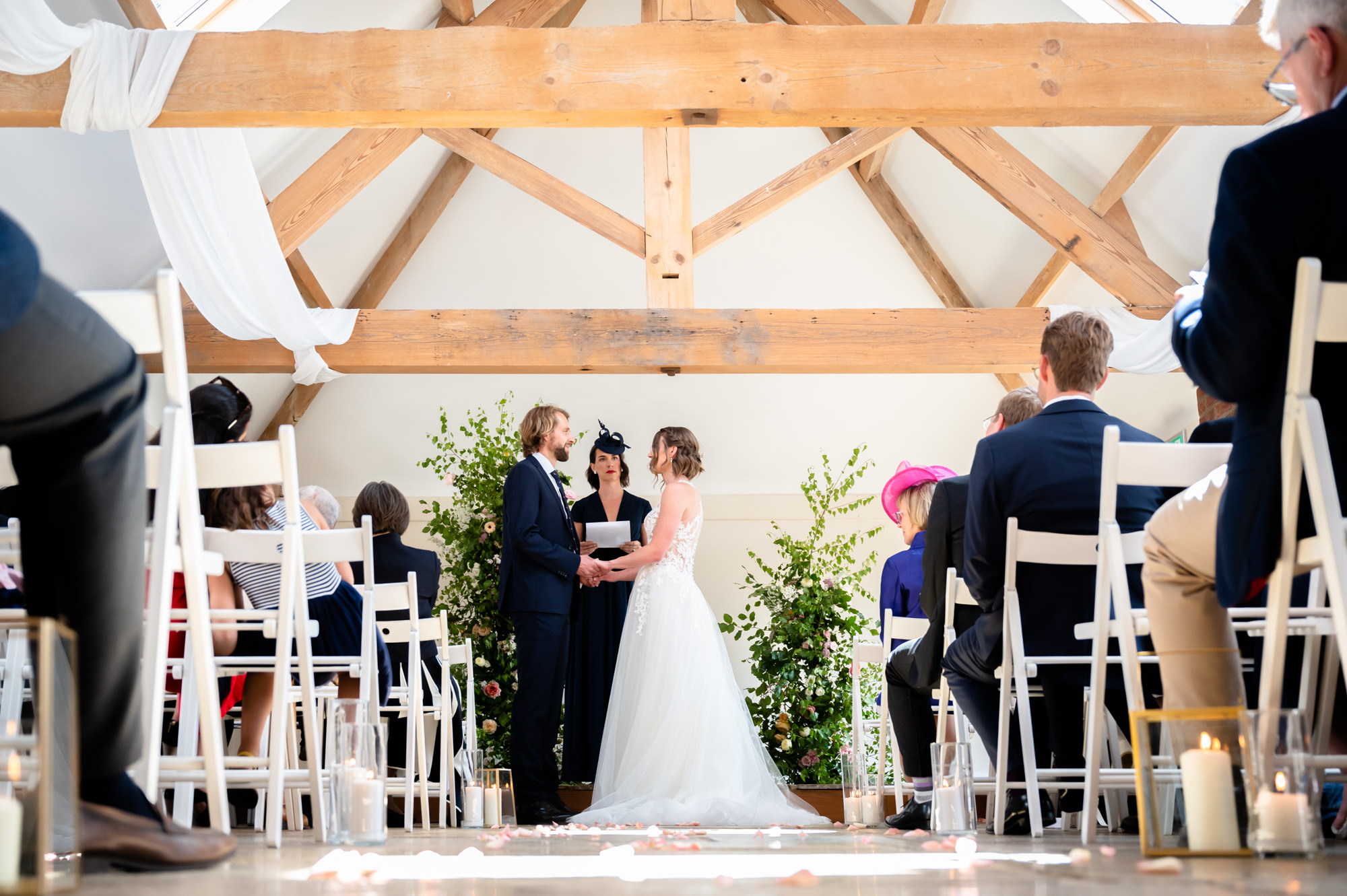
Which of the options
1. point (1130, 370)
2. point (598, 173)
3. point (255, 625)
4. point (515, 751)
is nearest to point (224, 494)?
point (255, 625)

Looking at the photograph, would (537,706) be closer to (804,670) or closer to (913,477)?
(913,477)

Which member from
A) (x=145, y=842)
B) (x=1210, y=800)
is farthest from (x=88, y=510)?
(x=1210, y=800)

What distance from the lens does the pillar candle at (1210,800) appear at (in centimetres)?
129

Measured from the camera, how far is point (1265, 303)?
1353 mm

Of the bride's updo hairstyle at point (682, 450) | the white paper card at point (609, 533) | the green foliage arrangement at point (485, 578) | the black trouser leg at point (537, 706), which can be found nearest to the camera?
the black trouser leg at point (537, 706)

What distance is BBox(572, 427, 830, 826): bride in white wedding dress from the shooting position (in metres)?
3.88

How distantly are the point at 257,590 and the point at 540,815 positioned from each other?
1517mm

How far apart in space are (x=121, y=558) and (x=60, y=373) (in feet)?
0.59

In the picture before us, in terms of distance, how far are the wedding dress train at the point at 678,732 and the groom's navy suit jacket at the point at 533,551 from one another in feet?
1.21

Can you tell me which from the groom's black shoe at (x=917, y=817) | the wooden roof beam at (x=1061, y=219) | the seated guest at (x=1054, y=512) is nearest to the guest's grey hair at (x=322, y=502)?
the groom's black shoe at (x=917, y=817)

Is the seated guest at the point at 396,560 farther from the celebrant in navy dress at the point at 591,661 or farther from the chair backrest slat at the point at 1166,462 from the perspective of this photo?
the chair backrest slat at the point at 1166,462

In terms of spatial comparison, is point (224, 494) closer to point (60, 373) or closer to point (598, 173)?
point (60, 373)

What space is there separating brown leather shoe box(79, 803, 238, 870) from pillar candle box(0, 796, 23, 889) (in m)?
0.25

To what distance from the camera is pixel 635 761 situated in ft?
13.5
